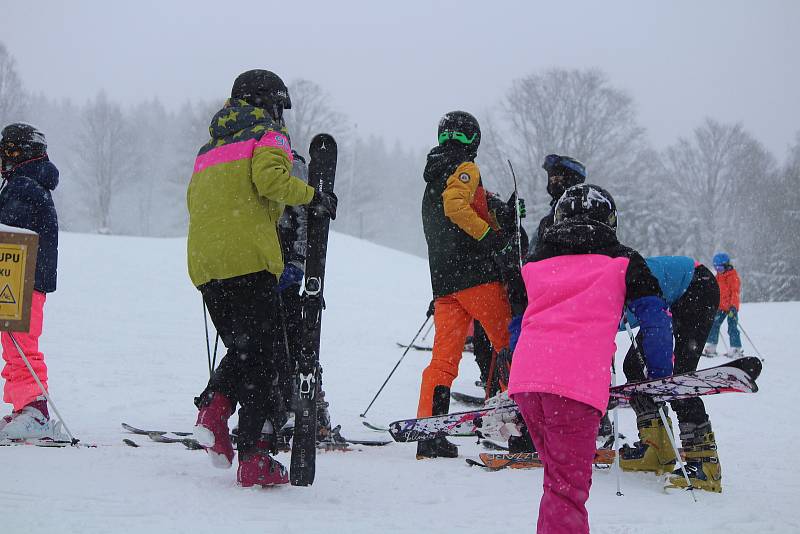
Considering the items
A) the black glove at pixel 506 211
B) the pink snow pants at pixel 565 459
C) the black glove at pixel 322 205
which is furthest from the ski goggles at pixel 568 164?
the pink snow pants at pixel 565 459

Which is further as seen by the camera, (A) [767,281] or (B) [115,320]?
(A) [767,281]

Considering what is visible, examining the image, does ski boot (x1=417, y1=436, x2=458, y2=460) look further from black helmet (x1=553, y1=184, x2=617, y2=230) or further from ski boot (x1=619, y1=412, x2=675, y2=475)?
black helmet (x1=553, y1=184, x2=617, y2=230)

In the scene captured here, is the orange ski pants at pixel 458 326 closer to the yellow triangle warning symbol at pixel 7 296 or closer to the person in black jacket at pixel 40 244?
the person in black jacket at pixel 40 244

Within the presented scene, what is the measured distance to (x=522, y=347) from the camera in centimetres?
270

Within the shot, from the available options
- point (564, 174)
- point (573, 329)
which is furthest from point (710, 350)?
point (573, 329)

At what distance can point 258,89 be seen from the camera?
352 cm

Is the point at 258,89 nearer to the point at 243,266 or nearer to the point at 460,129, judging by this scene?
the point at 243,266

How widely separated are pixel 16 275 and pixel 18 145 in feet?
3.29

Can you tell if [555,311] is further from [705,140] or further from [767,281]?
[705,140]

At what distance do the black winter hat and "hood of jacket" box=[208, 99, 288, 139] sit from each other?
0.08 m

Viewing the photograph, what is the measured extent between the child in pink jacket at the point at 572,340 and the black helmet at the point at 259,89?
1683mm

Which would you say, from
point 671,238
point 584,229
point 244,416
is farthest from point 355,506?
point 671,238

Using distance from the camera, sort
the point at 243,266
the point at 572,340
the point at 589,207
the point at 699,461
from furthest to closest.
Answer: the point at 699,461, the point at 243,266, the point at 589,207, the point at 572,340

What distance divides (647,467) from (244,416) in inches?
103
